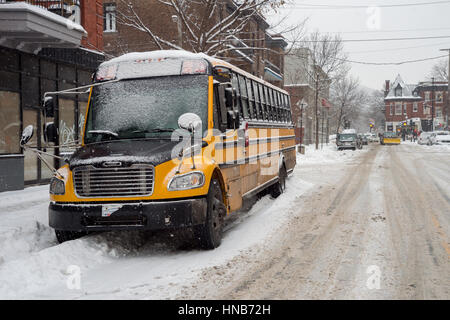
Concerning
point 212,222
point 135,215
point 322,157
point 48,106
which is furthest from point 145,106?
point 322,157

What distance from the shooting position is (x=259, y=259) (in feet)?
21.1

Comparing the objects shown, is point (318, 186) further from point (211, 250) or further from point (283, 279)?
point (283, 279)

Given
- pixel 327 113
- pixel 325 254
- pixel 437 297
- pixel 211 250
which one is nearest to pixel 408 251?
pixel 325 254

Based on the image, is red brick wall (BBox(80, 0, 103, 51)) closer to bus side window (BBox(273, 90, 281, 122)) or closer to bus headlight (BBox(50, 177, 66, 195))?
bus side window (BBox(273, 90, 281, 122))

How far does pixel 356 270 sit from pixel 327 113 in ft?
224

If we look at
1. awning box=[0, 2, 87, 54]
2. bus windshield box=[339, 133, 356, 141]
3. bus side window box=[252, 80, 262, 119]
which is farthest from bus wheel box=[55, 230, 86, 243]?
bus windshield box=[339, 133, 356, 141]

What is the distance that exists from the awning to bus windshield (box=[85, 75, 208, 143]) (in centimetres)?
585

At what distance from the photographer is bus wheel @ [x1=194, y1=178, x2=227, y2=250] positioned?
666cm

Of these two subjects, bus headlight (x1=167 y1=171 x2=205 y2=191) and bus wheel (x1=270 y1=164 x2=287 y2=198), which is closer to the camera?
bus headlight (x1=167 y1=171 x2=205 y2=191)

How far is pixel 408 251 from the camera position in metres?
6.80

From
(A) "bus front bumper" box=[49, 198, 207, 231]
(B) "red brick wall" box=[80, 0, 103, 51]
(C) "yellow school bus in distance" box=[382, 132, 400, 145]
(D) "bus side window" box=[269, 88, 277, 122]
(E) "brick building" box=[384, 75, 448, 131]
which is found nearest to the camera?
(A) "bus front bumper" box=[49, 198, 207, 231]

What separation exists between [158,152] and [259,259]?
6.42 ft

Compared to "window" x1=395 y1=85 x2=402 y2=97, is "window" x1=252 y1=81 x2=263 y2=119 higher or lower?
"window" x1=395 y1=85 x2=402 y2=97
